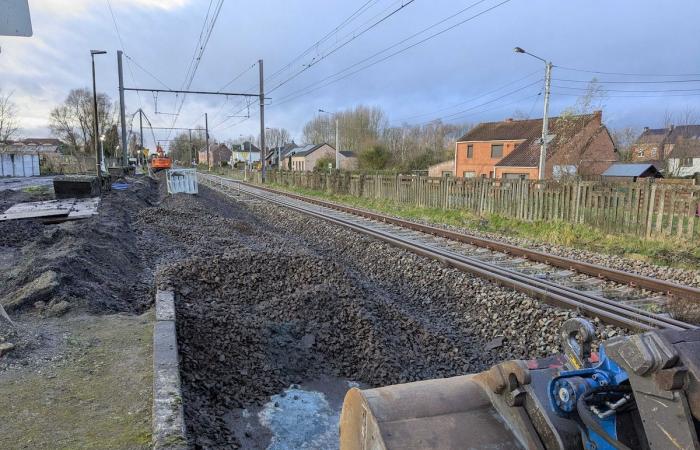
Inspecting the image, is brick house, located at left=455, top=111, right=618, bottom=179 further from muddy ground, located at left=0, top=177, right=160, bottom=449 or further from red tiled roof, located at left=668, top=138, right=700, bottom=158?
muddy ground, located at left=0, top=177, right=160, bottom=449

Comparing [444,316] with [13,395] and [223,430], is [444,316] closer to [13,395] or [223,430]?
[223,430]

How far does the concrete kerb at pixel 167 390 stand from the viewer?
10.2 ft

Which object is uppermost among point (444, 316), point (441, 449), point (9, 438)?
point (441, 449)

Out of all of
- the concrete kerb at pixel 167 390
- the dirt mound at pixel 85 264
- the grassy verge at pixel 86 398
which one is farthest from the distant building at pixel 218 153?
the grassy verge at pixel 86 398

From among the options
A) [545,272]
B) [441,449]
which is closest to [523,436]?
[441,449]

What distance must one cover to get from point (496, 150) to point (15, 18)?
1921 inches

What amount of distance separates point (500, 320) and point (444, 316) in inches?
35.9

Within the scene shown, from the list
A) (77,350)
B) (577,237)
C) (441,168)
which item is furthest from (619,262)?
(441,168)

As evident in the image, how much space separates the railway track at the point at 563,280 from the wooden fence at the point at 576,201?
3933 millimetres

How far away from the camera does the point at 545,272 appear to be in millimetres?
9031

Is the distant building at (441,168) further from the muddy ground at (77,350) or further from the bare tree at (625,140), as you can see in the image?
the muddy ground at (77,350)

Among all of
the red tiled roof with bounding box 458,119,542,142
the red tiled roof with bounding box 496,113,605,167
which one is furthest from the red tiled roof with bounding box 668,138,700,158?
the red tiled roof with bounding box 458,119,542,142

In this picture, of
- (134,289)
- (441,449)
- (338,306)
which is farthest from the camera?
(134,289)

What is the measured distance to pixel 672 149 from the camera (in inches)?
1854
